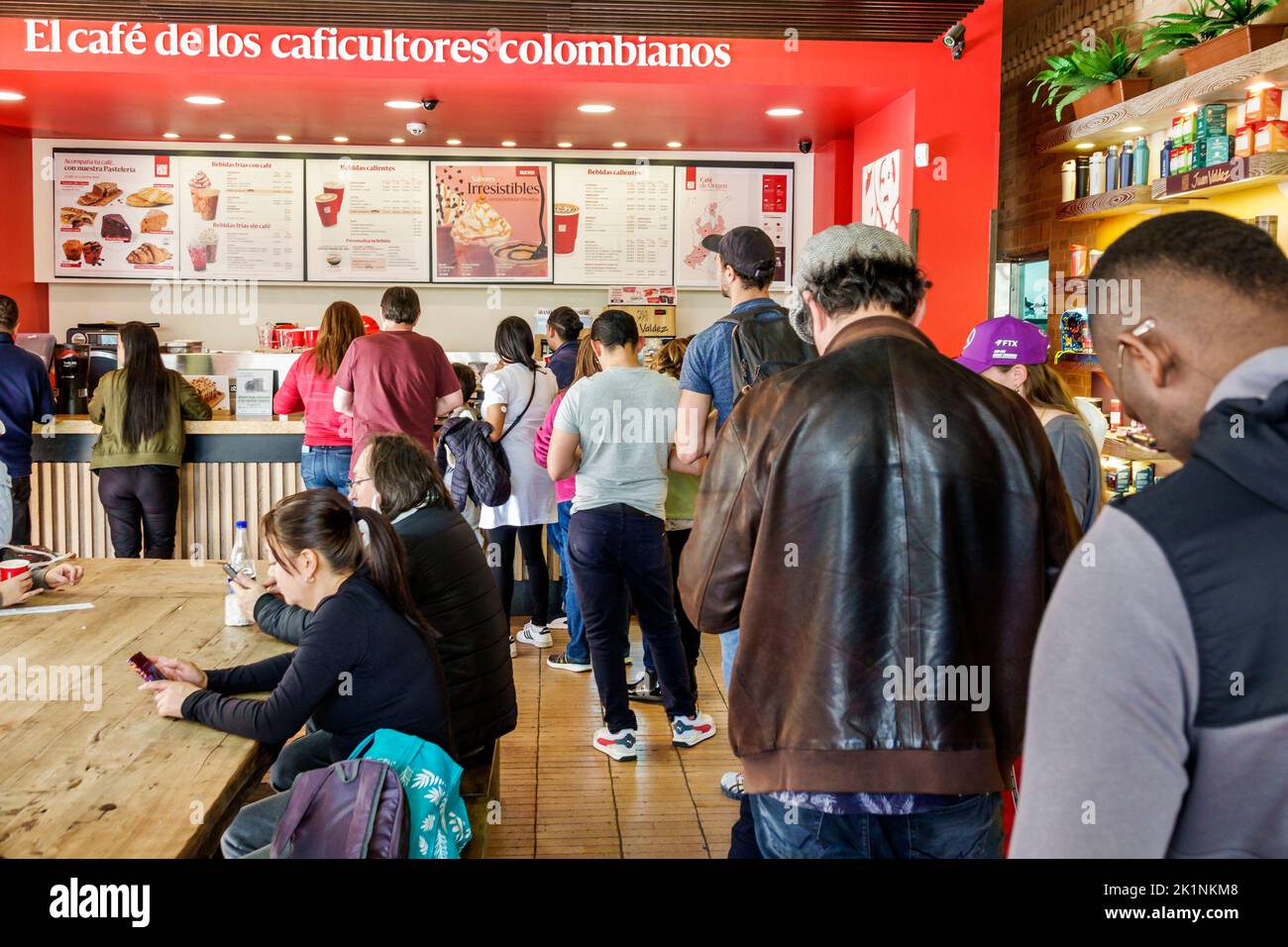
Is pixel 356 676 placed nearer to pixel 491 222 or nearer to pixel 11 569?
pixel 11 569

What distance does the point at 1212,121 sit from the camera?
4.55 metres

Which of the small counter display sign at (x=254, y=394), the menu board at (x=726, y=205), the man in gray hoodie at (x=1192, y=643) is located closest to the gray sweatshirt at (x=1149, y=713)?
the man in gray hoodie at (x=1192, y=643)

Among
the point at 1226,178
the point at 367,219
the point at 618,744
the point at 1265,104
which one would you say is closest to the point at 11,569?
the point at 618,744

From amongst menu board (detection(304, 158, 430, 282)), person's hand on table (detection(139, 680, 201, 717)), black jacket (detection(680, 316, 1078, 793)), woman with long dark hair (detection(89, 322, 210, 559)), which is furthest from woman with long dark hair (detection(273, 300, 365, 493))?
black jacket (detection(680, 316, 1078, 793))

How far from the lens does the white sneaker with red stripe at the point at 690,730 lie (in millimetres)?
3988

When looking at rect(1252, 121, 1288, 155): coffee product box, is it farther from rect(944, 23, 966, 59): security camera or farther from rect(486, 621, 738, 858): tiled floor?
rect(486, 621, 738, 858): tiled floor

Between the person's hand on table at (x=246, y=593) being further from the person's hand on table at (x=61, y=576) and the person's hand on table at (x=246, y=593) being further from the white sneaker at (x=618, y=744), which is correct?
the white sneaker at (x=618, y=744)

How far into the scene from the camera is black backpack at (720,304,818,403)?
309 cm

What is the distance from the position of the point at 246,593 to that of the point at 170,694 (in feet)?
2.34

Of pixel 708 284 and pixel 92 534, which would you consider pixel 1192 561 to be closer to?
pixel 92 534

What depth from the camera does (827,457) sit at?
1581 mm

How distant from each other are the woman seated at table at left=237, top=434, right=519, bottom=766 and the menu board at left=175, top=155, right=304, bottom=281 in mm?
5465

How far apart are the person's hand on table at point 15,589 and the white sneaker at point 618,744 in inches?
72.6
